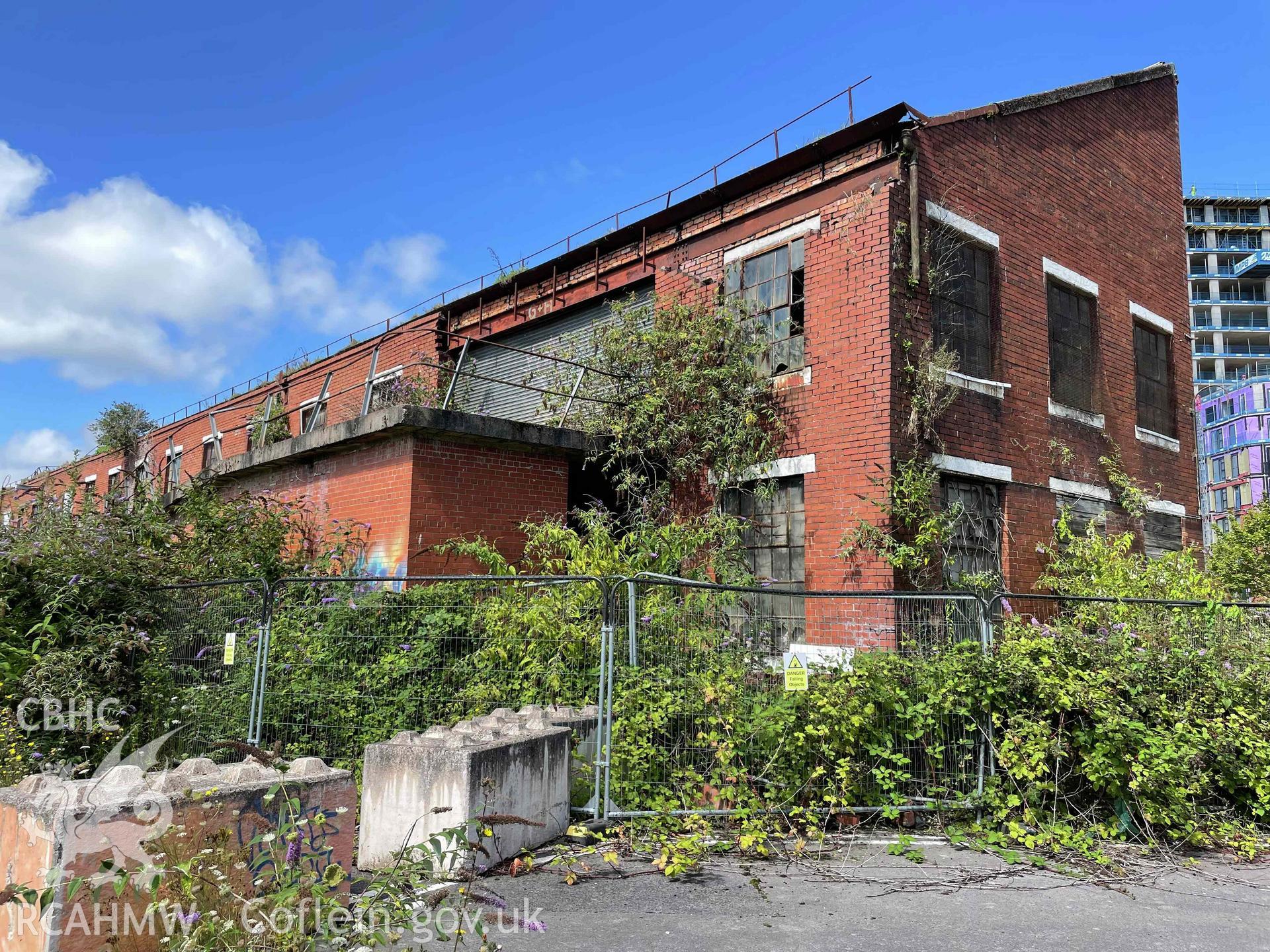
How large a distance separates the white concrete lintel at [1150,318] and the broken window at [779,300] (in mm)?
6296

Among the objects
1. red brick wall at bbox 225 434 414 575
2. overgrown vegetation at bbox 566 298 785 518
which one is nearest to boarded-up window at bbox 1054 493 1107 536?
overgrown vegetation at bbox 566 298 785 518

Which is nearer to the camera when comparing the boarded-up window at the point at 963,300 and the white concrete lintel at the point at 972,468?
the white concrete lintel at the point at 972,468

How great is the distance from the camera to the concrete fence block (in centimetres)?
462

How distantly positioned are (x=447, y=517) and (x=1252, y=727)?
25.8 feet

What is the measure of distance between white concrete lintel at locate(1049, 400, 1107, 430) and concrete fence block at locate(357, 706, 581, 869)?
902 centimetres

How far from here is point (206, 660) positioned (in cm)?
736

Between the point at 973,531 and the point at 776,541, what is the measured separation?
2.34 m

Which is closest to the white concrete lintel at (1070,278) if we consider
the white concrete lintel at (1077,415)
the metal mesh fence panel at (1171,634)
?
the white concrete lintel at (1077,415)

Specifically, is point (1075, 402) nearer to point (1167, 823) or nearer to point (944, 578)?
point (944, 578)

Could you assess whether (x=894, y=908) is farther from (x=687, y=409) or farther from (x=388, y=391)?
(x=388, y=391)

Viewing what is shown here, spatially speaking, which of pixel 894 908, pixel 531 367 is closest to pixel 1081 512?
pixel 894 908

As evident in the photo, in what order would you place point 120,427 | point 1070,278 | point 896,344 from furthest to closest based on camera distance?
point 120,427 < point 1070,278 < point 896,344

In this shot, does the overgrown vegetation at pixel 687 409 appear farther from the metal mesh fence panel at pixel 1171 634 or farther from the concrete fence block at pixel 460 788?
the concrete fence block at pixel 460 788

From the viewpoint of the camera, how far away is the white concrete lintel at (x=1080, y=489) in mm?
11086
